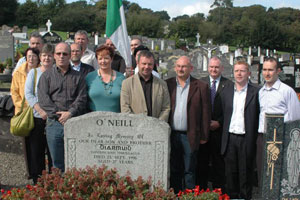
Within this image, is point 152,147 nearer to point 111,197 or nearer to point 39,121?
point 111,197

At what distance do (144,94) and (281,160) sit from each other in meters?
1.87

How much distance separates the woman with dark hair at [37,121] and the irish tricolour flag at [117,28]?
3.22ft

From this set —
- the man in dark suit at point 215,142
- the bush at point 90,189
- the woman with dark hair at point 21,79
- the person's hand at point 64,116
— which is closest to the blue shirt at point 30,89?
the woman with dark hair at point 21,79

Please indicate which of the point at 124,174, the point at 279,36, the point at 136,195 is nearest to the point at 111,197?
the point at 136,195

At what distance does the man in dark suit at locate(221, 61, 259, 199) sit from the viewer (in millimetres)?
4961

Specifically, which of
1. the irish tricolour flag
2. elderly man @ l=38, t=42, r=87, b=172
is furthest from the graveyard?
the irish tricolour flag

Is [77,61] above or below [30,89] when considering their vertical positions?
above

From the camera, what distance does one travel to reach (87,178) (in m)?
3.87

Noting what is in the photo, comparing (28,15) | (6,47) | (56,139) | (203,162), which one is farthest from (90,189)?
(28,15)

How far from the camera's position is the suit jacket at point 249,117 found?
16.2ft

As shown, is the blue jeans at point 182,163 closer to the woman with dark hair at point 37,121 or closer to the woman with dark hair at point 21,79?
the woman with dark hair at point 37,121

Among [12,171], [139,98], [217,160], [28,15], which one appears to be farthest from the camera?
[28,15]

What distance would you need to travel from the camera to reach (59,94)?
4.84 m

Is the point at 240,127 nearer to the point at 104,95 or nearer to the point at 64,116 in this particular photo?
the point at 104,95
